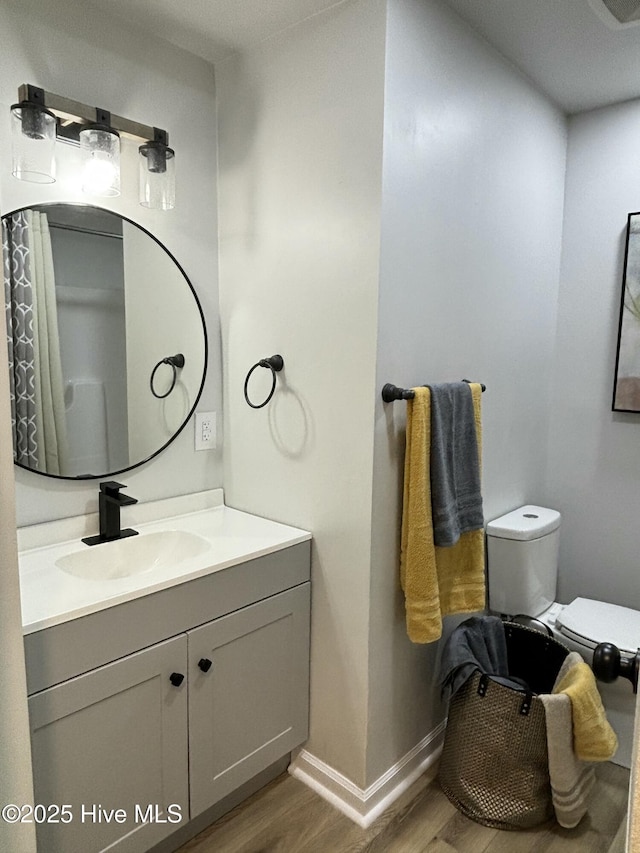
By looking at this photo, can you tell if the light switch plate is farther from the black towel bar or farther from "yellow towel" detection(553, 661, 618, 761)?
"yellow towel" detection(553, 661, 618, 761)

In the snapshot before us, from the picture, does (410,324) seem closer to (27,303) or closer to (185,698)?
(27,303)

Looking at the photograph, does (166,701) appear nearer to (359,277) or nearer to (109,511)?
(109,511)

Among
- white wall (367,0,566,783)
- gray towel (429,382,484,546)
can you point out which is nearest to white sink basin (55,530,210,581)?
white wall (367,0,566,783)

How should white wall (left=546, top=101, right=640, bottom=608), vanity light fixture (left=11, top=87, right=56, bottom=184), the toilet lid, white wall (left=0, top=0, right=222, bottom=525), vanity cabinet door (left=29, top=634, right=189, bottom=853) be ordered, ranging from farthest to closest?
white wall (left=546, top=101, right=640, bottom=608), the toilet lid, white wall (left=0, top=0, right=222, bottom=525), vanity light fixture (left=11, top=87, right=56, bottom=184), vanity cabinet door (left=29, top=634, right=189, bottom=853)

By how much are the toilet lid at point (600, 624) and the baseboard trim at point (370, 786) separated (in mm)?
626

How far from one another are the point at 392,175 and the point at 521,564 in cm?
147

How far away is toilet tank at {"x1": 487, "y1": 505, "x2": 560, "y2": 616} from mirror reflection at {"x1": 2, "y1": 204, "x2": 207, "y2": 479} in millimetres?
1257

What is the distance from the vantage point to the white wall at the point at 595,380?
2398 millimetres

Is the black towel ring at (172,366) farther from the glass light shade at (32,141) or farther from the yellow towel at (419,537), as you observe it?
the yellow towel at (419,537)

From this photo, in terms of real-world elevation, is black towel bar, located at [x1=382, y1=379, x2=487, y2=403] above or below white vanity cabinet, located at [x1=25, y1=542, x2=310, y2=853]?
above

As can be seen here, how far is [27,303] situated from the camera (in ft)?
5.53

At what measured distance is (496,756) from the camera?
6.07 feet

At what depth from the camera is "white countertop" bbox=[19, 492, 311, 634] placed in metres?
1.39

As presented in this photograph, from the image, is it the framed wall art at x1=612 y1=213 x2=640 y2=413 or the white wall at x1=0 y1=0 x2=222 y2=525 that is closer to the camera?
the white wall at x1=0 y1=0 x2=222 y2=525
